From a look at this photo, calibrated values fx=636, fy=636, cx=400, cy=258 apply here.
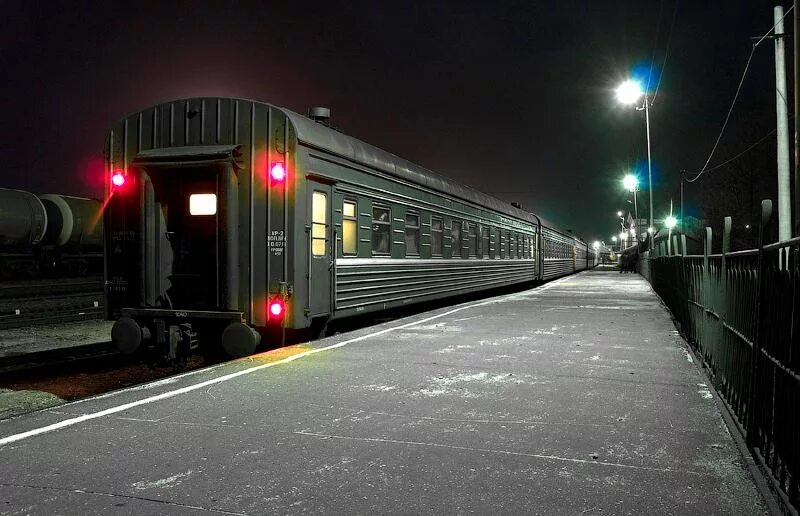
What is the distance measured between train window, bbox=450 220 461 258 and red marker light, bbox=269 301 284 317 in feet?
26.5

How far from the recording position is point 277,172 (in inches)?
A: 324

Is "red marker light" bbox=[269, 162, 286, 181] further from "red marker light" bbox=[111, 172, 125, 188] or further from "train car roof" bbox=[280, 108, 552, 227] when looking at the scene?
"red marker light" bbox=[111, 172, 125, 188]

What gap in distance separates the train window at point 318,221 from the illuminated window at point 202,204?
1.32m

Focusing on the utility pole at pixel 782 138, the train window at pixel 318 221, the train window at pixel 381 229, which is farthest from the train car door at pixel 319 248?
the utility pole at pixel 782 138

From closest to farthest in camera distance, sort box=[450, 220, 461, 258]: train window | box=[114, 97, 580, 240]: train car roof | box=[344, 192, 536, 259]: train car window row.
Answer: box=[114, 97, 580, 240]: train car roof
box=[344, 192, 536, 259]: train car window row
box=[450, 220, 461, 258]: train window

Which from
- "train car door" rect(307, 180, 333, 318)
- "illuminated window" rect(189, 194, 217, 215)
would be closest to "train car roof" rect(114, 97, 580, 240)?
"train car door" rect(307, 180, 333, 318)

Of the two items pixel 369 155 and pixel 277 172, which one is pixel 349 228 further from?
pixel 277 172

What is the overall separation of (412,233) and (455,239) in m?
3.26

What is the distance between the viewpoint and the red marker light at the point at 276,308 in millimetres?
8172

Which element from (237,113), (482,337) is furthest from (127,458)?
(482,337)

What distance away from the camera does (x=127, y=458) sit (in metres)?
4.30

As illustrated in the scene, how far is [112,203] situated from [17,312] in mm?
8274

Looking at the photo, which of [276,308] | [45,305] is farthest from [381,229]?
[45,305]

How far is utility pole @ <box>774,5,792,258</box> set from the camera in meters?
12.7
